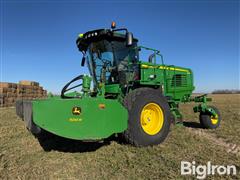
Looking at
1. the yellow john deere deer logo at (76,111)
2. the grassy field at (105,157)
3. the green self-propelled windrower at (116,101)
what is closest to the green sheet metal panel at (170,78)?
the green self-propelled windrower at (116,101)

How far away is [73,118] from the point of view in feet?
10.0

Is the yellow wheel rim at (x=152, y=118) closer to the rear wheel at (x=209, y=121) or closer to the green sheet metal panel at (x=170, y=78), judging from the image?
the green sheet metal panel at (x=170, y=78)

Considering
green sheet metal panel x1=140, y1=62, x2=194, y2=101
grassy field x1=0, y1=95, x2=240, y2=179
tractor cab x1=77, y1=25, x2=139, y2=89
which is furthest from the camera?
green sheet metal panel x1=140, y1=62, x2=194, y2=101

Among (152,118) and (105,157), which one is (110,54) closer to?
(152,118)

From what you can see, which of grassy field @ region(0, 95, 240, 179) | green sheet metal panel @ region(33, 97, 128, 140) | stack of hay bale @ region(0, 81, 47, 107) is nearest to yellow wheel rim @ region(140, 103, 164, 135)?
grassy field @ region(0, 95, 240, 179)

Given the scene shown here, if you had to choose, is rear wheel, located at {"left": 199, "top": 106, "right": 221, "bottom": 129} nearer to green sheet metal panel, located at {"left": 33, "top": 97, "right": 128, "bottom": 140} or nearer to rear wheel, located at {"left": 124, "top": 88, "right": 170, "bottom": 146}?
rear wheel, located at {"left": 124, "top": 88, "right": 170, "bottom": 146}

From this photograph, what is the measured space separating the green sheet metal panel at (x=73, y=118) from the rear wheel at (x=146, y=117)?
63cm

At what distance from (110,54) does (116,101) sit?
1.60 metres

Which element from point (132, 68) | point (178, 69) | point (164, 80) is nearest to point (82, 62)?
point (132, 68)

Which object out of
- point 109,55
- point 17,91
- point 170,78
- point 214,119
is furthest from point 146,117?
point 17,91

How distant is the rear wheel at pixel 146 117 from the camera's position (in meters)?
3.69

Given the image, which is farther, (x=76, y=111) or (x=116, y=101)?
(x=116, y=101)

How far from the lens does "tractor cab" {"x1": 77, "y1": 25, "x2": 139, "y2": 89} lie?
461cm

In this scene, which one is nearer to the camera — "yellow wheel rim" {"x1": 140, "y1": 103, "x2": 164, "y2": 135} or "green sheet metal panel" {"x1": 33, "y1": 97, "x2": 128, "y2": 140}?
"green sheet metal panel" {"x1": 33, "y1": 97, "x2": 128, "y2": 140}
